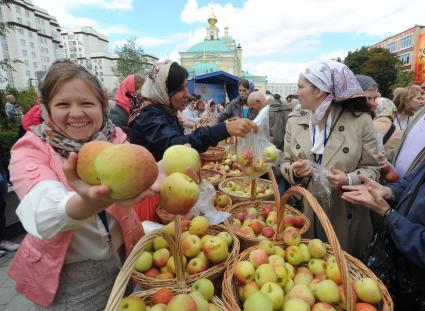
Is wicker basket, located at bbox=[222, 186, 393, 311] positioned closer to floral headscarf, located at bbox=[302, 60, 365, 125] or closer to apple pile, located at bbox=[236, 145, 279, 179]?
apple pile, located at bbox=[236, 145, 279, 179]

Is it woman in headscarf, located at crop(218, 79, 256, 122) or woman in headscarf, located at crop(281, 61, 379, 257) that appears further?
woman in headscarf, located at crop(218, 79, 256, 122)

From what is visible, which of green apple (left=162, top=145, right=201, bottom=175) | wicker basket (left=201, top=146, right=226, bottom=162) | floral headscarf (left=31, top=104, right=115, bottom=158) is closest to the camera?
floral headscarf (left=31, top=104, right=115, bottom=158)

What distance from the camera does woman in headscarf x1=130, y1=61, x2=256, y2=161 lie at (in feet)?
6.81

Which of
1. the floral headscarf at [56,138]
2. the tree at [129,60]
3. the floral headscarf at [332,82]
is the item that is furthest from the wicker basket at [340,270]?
the tree at [129,60]

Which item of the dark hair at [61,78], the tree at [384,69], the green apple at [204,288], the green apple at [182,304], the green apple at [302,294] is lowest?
the green apple at [302,294]

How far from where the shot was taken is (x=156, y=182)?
124cm

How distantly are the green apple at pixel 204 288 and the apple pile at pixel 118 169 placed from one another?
77 centimetres

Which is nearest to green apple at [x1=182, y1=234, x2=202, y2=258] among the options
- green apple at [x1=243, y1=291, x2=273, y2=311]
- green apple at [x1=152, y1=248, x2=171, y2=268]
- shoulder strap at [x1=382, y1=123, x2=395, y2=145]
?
green apple at [x1=152, y1=248, x2=171, y2=268]

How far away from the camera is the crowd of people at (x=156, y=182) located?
1.02 m

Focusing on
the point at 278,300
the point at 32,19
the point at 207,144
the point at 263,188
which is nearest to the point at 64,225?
the point at 278,300

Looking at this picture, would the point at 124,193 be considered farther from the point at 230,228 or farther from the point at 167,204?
the point at 230,228

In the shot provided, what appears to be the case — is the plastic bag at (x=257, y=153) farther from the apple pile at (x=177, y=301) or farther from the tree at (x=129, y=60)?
the tree at (x=129, y=60)

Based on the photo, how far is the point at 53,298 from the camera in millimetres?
1230

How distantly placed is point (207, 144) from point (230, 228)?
0.74 metres
